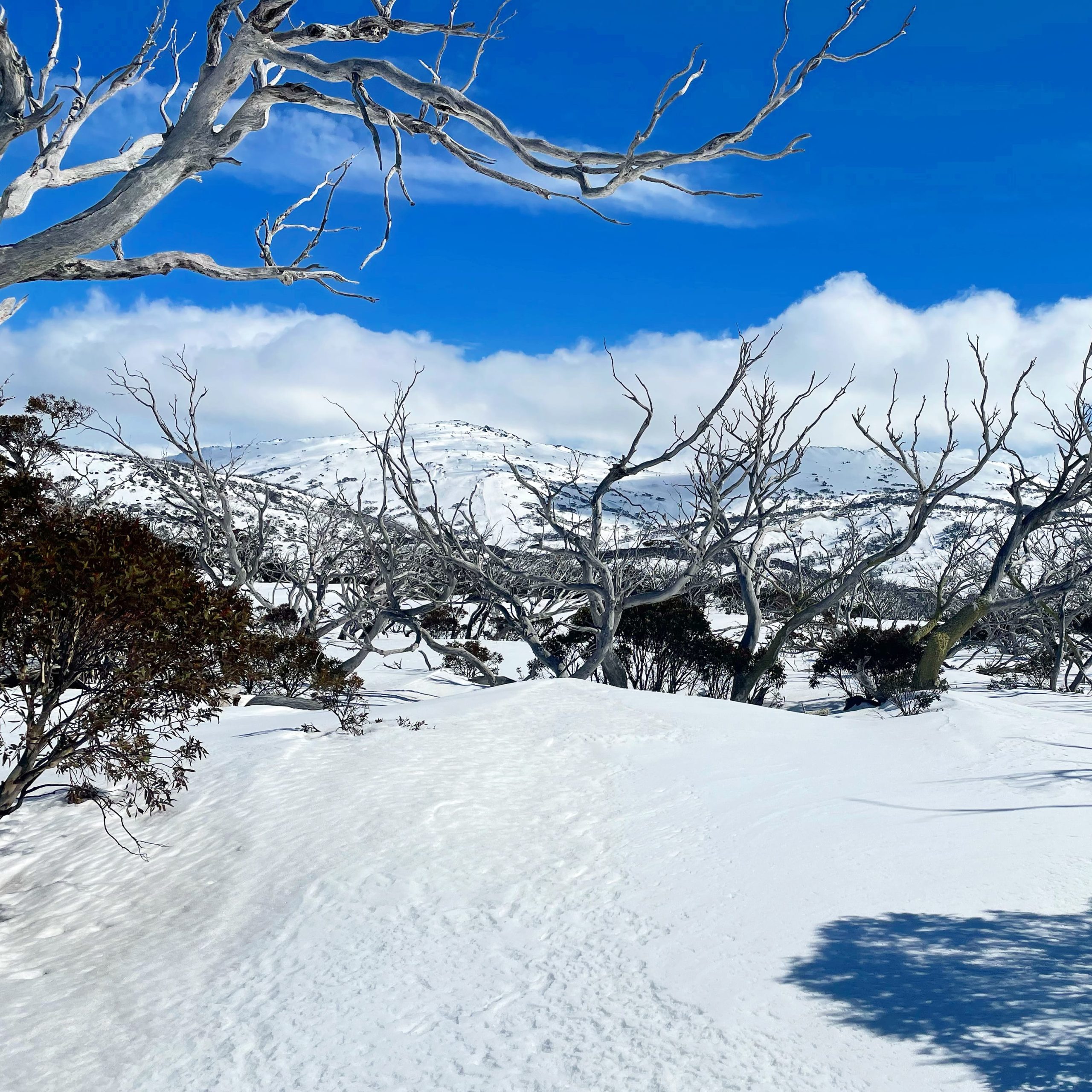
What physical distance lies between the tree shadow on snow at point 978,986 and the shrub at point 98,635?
354cm

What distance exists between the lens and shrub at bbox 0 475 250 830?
13.8ft

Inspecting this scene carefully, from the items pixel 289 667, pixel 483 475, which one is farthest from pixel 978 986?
pixel 483 475

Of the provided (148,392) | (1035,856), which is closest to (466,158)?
(1035,856)

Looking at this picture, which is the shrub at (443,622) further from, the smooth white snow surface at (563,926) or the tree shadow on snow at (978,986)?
the tree shadow on snow at (978,986)

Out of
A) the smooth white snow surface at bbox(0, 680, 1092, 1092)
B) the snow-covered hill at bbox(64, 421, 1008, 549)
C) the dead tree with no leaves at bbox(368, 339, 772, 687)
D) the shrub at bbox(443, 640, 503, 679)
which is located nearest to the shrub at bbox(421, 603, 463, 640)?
the shrub at bbox(443, 640, 503, 679)

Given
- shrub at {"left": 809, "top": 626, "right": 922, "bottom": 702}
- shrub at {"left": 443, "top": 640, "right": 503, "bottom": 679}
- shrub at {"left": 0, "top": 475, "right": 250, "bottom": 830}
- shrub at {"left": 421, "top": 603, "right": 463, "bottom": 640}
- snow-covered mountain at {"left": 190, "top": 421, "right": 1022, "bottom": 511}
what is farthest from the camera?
snow-covered mountain at {"left": 190, "top": 421, "right": 1022, "bottom": 511}

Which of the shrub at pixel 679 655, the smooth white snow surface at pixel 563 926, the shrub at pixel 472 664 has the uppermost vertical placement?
the shrub at pixel 679 655

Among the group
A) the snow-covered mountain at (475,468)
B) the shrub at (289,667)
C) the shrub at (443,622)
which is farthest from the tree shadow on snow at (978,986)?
the snow-covered mountain at (475,468)

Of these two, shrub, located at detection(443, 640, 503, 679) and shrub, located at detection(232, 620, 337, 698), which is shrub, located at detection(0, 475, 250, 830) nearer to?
shrub, located at detection(232, 620, 337, 698)

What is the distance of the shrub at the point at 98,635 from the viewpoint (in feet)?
13.8

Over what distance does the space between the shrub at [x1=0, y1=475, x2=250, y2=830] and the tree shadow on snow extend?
3.54 m

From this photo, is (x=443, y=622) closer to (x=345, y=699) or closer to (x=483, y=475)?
(x=345, y=699)

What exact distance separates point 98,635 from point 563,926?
2.87 meters

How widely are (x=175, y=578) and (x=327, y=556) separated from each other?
44.2 ft
